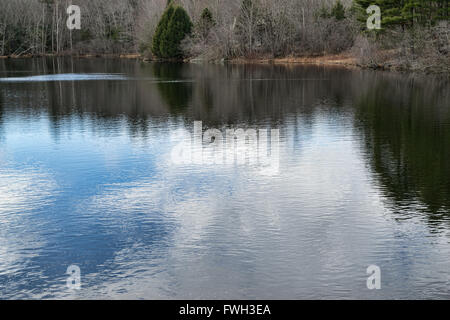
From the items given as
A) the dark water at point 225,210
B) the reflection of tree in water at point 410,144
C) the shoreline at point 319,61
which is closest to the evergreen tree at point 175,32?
the shoreline at point 319,61

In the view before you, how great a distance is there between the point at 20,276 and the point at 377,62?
183 feet

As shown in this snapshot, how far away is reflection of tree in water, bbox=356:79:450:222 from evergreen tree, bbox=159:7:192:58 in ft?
180

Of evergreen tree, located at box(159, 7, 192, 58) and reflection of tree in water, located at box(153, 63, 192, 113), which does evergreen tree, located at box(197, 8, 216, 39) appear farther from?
reflection of tree in water, located at box(153, 63, 192, 113)

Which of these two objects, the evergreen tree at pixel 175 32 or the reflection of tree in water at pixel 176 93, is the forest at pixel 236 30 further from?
the reflection of tree in water at pixel 176 93

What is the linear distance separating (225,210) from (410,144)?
10.1m

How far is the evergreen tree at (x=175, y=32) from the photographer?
87.8m

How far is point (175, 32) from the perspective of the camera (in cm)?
8781

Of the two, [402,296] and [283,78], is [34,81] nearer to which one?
[283,78]

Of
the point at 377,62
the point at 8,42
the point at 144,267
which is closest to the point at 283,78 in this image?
the point at 377,62

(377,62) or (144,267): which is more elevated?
(377,62)

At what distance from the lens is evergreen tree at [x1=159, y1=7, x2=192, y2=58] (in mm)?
87812

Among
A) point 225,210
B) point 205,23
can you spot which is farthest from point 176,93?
point 205,23

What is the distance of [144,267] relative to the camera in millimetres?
10383

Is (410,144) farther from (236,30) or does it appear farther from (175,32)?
(175,32)
